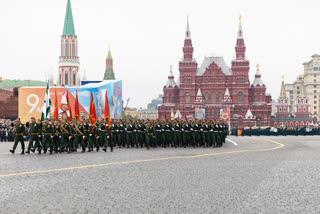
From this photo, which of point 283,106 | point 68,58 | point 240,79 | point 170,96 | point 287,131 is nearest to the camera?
point 287,131

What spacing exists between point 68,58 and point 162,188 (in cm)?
11651

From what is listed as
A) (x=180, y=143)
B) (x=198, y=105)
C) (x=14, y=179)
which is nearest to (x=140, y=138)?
(x=180, y=143)

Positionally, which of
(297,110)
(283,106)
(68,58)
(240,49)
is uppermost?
(68,58)

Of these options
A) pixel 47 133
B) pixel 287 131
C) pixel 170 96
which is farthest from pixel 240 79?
pixel 47 133

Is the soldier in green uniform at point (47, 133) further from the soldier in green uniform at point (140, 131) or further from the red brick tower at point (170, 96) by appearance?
the red brick tower at point (170, 96)

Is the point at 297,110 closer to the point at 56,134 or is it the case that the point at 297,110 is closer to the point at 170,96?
A: the point at 170,96

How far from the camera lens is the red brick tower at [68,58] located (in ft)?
397

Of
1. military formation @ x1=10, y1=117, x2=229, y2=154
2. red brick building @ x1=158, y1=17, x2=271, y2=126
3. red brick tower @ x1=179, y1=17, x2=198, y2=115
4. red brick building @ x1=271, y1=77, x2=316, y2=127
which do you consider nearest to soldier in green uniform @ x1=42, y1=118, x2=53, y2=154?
military formation @ x1=10, y1=117, x2=229, y2=154

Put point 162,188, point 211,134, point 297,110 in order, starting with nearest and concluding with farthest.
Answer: point 162,188
point 211,134
point 297,110

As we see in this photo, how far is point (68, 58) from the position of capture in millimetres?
121938

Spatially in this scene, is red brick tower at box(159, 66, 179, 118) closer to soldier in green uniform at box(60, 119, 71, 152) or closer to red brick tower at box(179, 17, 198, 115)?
red brick tower at box(179, 17, 198, 115)

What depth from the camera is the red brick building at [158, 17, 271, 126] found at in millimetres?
98125

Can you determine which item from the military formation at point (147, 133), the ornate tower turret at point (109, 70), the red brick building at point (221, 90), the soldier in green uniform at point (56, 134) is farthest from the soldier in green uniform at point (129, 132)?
the ornate tower turret at point (109, 70)

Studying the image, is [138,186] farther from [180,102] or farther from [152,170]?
[180,102]
